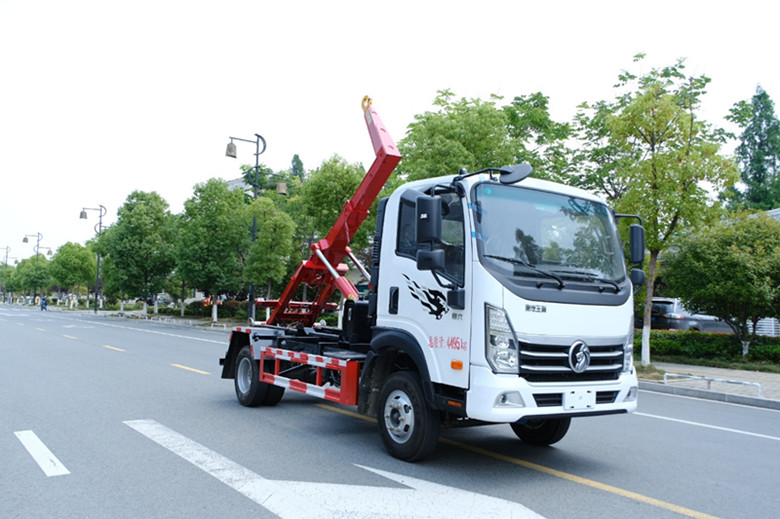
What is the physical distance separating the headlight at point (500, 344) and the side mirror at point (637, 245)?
6.36ft

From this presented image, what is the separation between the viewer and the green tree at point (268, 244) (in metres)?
30.9

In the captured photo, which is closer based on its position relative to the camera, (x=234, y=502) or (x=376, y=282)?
(x=234, y=502)

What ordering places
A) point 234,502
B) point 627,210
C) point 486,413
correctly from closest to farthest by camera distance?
point 234,502 < point 486,413 < point 627,210

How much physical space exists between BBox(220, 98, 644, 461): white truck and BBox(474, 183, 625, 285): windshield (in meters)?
0.01

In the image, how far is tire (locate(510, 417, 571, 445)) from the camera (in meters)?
6.81

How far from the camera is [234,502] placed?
15.6 ft

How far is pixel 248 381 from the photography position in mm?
9172

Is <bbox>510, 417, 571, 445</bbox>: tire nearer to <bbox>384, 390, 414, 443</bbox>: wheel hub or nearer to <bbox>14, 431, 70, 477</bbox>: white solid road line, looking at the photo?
<bbox>384, 390, 414, 443</bbox>: wheel hub

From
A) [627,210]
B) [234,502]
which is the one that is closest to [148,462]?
[234,502]

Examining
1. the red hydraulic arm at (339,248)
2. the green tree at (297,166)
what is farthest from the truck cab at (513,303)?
the green tree at (297,166)

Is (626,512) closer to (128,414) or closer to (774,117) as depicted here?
(128,414)

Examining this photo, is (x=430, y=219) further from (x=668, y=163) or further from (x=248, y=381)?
(x=668, y=163)

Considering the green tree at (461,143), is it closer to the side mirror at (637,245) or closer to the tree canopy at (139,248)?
the side mirror at (637,245)

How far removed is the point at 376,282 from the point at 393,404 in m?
1.43
